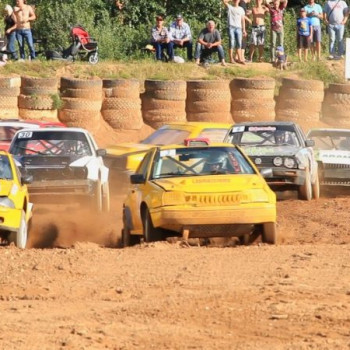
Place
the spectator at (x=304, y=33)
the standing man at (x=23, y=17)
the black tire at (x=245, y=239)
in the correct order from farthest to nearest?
the spectator at (x=304, y=33), the standing man at (x=23, y=17), the black tire at (x=245, y=239)

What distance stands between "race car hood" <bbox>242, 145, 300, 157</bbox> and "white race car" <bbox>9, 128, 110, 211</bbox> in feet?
7.71

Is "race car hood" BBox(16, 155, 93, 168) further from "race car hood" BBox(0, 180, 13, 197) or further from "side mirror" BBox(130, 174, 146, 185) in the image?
"side mirror" BBox(130, 174, 146, 185)

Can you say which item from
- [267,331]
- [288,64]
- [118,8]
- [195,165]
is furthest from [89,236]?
[118,8]

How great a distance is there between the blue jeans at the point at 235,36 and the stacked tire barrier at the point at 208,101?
1.41 meters

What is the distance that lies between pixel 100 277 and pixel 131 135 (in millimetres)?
19399

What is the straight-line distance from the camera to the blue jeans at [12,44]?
99.9 feet

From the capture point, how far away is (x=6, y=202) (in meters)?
14.5

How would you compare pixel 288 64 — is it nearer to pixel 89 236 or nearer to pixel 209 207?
pixel 89 236

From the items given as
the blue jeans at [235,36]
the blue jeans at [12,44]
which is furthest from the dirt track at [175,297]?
the blue jeans at [235,36]

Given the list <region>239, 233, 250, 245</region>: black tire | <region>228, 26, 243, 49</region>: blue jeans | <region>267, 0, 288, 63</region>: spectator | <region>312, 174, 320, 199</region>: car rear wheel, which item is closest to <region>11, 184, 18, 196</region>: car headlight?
<region>239, 233, 250, 245</region>: black tire

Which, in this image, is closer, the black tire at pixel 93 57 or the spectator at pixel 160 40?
the spectator at pixel 160 40

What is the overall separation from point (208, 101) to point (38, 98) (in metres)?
4.08

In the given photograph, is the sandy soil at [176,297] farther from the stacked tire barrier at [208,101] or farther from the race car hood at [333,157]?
the stacked tire barrier at [208,101]

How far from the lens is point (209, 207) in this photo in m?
13.8
